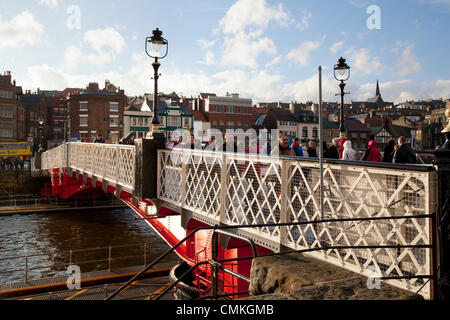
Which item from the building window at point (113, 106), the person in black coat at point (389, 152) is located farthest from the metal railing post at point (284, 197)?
the building window at point (113, 106)

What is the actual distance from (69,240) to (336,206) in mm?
25248

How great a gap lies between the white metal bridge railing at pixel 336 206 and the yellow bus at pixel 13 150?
49.7 meters

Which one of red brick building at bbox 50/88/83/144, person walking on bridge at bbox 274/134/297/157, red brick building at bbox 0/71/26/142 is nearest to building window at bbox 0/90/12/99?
red brick building at bbox 0/71/26/142

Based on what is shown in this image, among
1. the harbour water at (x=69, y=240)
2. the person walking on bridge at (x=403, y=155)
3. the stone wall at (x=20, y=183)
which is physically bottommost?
the harbour water at (x=69, y=240)

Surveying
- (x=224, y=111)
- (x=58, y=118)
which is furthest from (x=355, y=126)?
(x=58, y=118)

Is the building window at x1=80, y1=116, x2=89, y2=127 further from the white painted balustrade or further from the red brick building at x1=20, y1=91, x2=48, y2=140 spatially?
the white painted balustrade

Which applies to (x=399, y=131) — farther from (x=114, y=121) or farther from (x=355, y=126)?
(x=114, y=121)

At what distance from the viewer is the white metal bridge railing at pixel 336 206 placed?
4648 mm

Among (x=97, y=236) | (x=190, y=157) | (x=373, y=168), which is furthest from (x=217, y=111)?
(x=373, y=168)

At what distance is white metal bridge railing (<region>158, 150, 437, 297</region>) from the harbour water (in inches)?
501

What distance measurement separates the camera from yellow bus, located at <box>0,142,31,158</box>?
5072 cm

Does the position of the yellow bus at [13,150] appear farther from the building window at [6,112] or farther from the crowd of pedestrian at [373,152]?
the crowd of pedestrian at [373,152]

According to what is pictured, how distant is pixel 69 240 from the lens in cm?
2736
